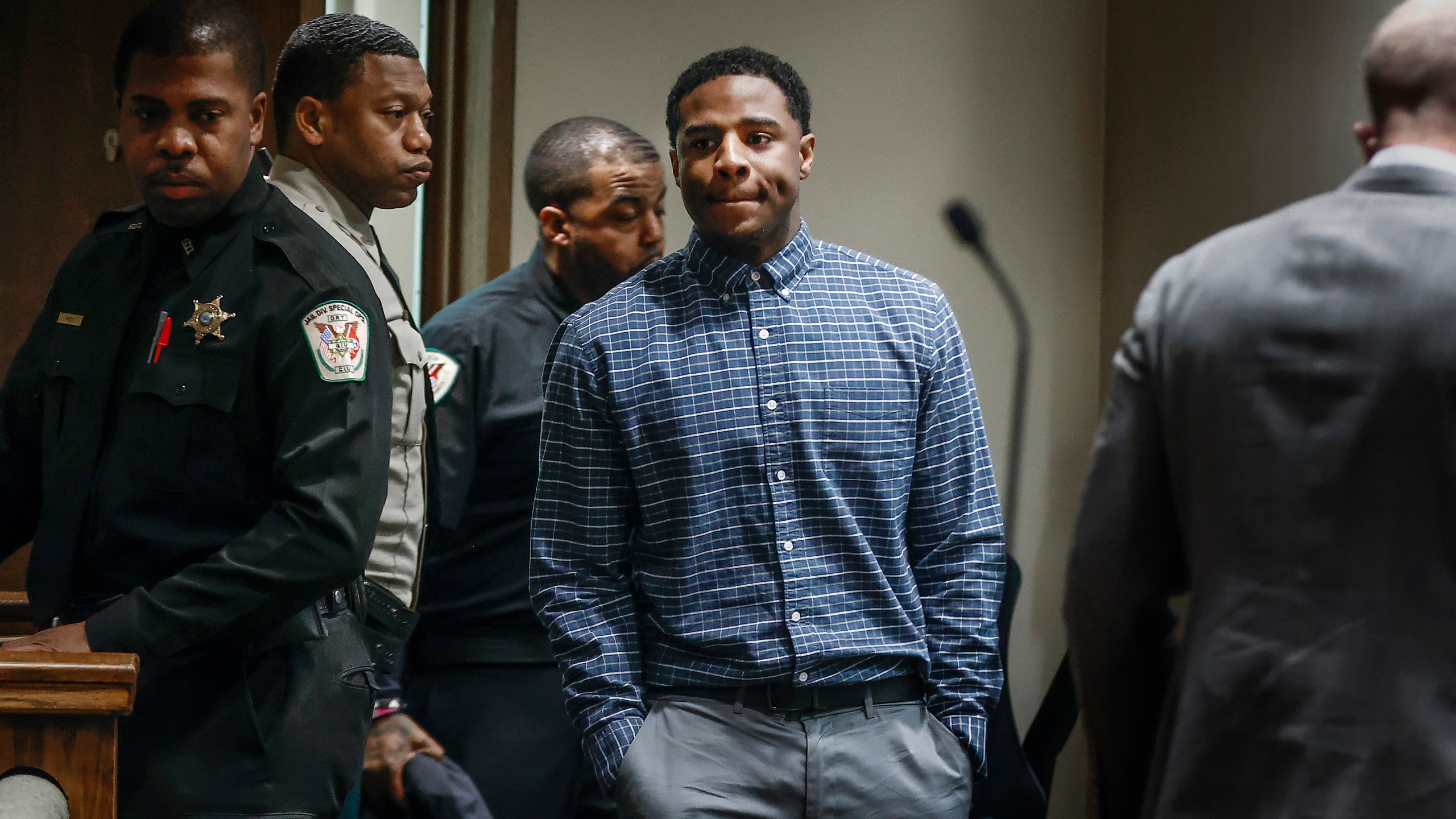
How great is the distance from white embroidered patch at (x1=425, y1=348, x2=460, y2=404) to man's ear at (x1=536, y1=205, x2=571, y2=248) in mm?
349

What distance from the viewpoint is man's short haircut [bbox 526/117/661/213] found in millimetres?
2482

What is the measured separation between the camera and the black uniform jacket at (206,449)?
144 centimetres

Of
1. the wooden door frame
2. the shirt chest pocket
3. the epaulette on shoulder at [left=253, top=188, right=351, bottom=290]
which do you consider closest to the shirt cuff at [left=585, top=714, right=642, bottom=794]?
the shirt chest pocket

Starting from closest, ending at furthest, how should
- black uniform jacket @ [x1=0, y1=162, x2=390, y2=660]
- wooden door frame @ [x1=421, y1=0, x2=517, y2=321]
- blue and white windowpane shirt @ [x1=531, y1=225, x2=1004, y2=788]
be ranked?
black uniform jacket @ [x1=0, y1=162, x2=390, y2=660]
blue and white windowpane shirt @ [x1=531, y1=225, x2=1004, y2=788]
wooden door frame @ [x1=421, y1=0, x2=517, y2=321]

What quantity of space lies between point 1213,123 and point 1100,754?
192cm

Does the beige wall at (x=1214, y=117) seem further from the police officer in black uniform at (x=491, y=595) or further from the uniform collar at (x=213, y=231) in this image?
the uniform collar at (x=213, y=231)

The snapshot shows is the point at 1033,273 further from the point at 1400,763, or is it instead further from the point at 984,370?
the point at 1400,763

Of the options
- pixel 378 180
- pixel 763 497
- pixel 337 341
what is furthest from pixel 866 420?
pixel 378 180

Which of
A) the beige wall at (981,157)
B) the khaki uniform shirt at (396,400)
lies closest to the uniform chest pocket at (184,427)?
the khaki uniform shirt at (396,400)

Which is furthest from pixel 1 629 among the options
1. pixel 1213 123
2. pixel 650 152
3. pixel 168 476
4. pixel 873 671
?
pixel 1213 123

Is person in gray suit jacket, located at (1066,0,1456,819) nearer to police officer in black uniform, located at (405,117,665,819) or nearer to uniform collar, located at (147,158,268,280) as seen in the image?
uniform collar, located at (147,158,268,280)

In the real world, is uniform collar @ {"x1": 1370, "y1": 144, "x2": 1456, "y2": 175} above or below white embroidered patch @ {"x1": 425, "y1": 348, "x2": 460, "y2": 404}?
above

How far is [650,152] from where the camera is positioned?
2514 millimetres

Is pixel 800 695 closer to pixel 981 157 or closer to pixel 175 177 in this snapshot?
pixel 175 177
